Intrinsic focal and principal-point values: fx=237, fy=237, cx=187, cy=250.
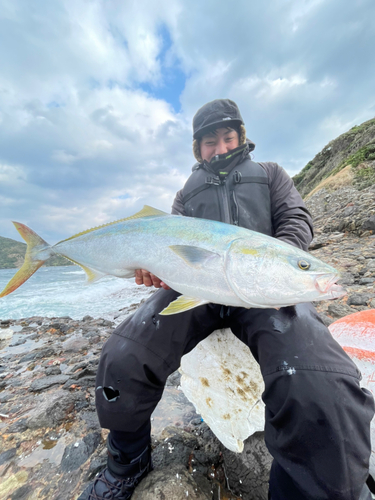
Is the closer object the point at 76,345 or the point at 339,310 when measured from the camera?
the point at 339,310

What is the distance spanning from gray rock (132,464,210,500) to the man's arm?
2.14 m

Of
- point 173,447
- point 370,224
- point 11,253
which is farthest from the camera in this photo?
point 11,253

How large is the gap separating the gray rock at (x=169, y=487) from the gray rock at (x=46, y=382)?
115 inches

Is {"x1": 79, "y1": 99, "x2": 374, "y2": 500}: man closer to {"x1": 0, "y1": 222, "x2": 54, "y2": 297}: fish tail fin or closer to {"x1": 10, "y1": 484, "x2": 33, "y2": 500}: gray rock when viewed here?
{"x1": 10, "y1": 484, "x2": 33, "y2": 500}: gray rock

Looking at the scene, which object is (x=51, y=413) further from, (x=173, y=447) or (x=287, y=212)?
(x=287, y=212)

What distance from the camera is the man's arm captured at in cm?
232

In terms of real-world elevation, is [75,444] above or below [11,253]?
below

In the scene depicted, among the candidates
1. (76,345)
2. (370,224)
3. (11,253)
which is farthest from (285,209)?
(11,253)

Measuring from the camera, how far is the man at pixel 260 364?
126cm

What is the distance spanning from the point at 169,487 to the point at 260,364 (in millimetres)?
1210

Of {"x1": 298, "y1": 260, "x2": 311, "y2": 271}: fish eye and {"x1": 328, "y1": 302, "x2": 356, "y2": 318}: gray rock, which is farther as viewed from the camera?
{"x1": 328, "y1": 302, "x2": 356, "y2": 318}: gray rock

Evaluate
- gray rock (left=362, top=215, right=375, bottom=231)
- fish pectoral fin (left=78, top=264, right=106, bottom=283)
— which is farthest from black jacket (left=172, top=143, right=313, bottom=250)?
gray rock (left=362, top=215, right=375, bottom=231)

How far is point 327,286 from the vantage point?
5.22 feet

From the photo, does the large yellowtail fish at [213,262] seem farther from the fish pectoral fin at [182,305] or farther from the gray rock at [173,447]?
the gray rock at [173,447]
